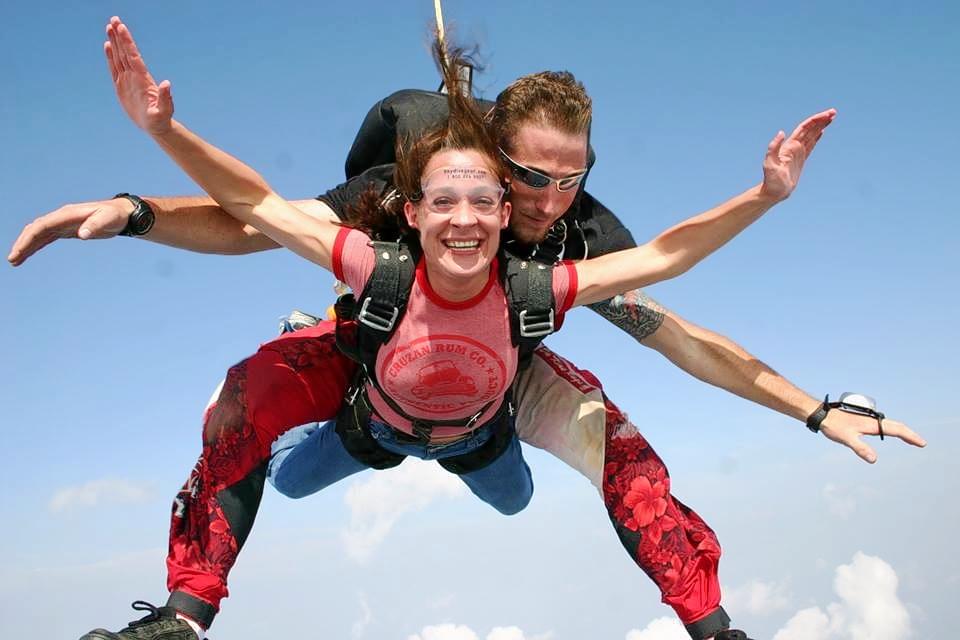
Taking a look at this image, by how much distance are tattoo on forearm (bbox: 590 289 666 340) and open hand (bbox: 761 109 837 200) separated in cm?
124

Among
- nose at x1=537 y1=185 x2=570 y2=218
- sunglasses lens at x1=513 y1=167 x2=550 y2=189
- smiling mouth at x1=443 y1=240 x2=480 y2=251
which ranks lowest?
smiling mouth at x1=443 y1=240 x2=480 y2=251

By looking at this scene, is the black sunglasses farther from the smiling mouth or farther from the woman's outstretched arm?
the woman's outstretched arm

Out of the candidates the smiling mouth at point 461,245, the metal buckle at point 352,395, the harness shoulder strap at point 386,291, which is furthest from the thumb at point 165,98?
the metal buckle at point 352,395

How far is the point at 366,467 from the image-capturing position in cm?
536

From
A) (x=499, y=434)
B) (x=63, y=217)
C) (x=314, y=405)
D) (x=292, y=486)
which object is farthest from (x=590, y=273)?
(x=292, y=486)

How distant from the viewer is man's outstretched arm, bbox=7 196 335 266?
3.84m

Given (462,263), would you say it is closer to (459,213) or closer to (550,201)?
(459,213)

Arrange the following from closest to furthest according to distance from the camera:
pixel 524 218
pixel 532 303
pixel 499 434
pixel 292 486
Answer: pixel 532 303, pixel 524 218, pixel 499 434, pixel 292 486

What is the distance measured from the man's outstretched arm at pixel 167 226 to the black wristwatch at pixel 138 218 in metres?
0.03

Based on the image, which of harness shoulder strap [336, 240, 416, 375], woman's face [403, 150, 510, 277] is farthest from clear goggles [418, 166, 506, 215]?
harness shoulder strap [336, 240, 416, 375]

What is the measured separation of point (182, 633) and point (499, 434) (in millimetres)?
1837

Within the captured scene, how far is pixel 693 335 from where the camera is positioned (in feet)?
16.8

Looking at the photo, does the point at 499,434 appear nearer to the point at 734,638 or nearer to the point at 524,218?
the point at 524,218

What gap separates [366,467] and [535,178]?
2.03m
